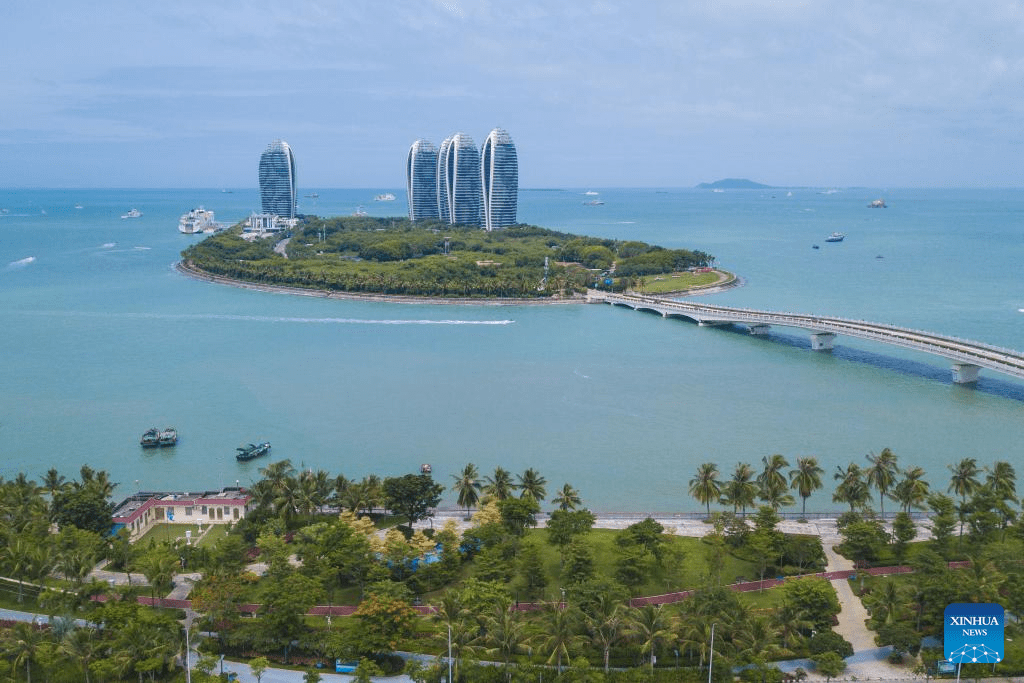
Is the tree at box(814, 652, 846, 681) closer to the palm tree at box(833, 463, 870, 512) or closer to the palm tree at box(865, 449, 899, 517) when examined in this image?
the palm tree at box(833, 463, 870, 512)

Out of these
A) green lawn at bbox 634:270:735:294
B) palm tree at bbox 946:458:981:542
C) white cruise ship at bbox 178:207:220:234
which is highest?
white cruise ship at bbox 178:207:220:234

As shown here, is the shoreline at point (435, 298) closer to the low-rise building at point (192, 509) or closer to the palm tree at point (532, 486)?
the palm tree at point (532, 486)

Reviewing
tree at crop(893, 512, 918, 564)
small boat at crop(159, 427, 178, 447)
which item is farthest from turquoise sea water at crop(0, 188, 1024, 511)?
tree at crop(893, 512, 918, 564)

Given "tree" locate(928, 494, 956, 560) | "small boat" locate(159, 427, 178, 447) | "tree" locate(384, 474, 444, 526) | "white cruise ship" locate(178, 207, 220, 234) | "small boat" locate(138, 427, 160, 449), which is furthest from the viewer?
"white cruise ship" locate(178, 207, 220, 234)

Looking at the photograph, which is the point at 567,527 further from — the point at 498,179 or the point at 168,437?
the point at 498,179

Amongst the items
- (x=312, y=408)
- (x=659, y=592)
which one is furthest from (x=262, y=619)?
(x=312, y=408)

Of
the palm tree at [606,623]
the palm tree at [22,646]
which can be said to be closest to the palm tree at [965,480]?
the palm tree at [606,623]
